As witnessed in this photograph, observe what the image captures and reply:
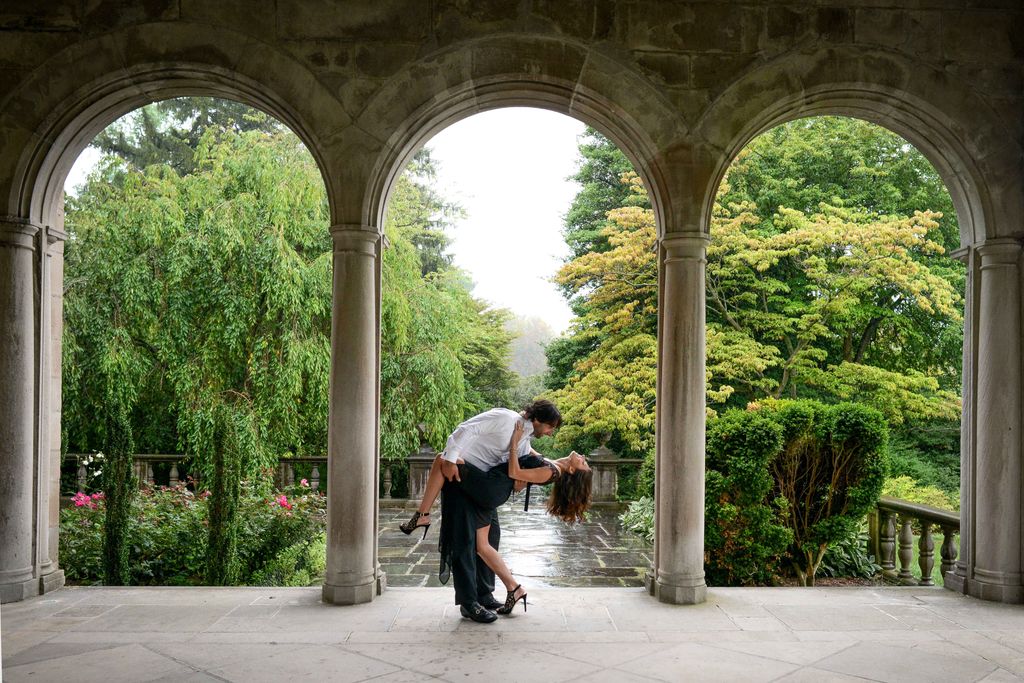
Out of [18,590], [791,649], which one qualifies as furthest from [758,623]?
[18,590]

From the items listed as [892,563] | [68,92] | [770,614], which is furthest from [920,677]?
[68,92]

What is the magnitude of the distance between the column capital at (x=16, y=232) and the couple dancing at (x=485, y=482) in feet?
11.0

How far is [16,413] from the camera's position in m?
5.55

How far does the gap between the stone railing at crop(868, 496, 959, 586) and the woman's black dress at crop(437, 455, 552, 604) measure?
361 cm

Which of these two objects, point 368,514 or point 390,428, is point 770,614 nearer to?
point 368,514

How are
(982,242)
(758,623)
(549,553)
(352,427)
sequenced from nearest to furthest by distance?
(758,623), (352,427), (982,242), (549,553)

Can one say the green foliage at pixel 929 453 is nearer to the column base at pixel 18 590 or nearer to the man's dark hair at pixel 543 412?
the man's dark hair at pixel 543 412

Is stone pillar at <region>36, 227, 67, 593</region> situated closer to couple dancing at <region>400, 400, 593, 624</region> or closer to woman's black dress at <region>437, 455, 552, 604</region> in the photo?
couple dancing at <region>400, 400, 593, 624</region>

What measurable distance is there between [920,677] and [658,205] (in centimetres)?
341

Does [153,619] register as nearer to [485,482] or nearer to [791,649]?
[485,482]

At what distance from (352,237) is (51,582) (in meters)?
3.34

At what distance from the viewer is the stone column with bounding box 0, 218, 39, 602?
18.1 ft

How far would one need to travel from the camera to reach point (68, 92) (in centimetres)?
556

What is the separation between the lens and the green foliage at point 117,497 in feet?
20.7
